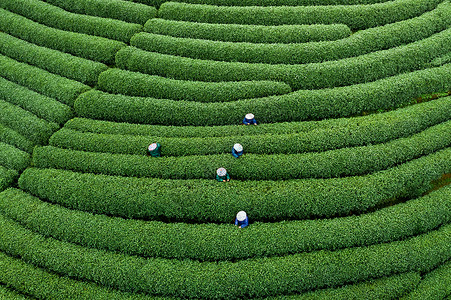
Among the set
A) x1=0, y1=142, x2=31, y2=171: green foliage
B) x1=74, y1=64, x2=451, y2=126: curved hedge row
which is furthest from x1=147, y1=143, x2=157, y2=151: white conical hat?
x1=0, y1=142, x2=31, y2=171: green foliage

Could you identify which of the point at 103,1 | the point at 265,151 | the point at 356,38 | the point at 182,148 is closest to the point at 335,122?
the point at 265,151

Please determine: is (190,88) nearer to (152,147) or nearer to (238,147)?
(152,147)

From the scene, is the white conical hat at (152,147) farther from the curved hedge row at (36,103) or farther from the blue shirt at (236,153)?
the curved hedge row at (36,103)

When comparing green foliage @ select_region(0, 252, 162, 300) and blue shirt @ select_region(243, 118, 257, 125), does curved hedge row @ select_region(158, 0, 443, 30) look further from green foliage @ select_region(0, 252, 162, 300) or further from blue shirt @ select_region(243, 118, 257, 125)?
green foliage @ select_region(0, 252, 162, 300)

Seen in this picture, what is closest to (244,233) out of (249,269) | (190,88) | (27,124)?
(249,269)

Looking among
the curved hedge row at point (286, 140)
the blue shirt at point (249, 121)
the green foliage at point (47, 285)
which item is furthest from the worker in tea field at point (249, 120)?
the green foliage at point (47, 285)

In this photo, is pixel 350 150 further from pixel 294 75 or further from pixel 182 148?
pixel 182 148

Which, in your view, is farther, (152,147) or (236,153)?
(152,147)
